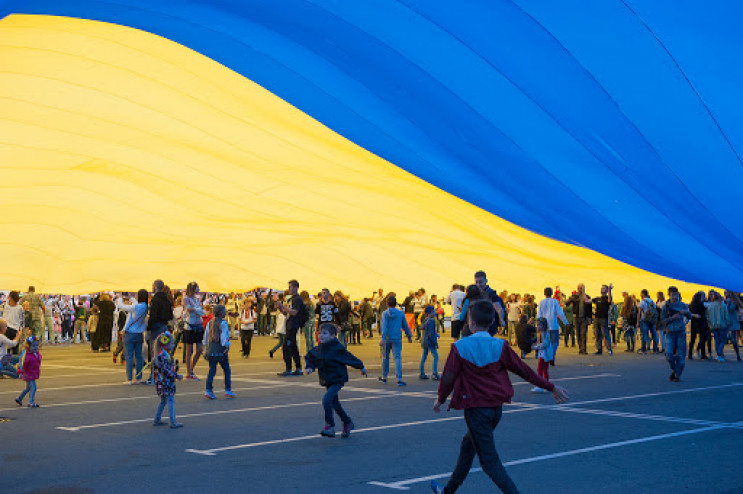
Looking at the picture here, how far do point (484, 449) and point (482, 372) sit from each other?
1.64ft

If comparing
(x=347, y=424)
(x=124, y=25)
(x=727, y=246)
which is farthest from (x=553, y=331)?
(x=124, y=25)

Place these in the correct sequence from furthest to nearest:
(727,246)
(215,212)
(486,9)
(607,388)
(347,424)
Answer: (215,212) → (607,388) → (486,9) → (727,246) → (347,424)

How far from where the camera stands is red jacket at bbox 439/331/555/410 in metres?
5.95

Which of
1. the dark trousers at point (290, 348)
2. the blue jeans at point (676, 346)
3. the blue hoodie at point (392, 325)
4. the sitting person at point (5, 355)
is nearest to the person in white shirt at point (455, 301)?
the blue hoodie at point (392, 325)

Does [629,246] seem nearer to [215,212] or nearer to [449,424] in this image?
[449,424]

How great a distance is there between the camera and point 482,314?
6062mm

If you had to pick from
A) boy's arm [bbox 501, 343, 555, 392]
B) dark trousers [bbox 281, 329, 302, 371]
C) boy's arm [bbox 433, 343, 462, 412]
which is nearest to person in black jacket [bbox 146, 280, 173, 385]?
dark trousers [bbox 281, 329, 302, 371]

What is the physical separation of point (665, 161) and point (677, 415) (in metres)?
3.45

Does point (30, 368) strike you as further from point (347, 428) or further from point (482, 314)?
point (482, 314)

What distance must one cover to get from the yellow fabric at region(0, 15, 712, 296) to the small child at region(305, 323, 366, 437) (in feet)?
28.1

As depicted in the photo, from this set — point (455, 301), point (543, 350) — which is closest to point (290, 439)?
point (543, 350)

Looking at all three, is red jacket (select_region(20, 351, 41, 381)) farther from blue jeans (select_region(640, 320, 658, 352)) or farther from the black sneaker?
blue jeans (select_region(640, 320, 658, 352))

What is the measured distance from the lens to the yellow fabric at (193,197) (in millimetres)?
17781

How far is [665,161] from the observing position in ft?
40.6
